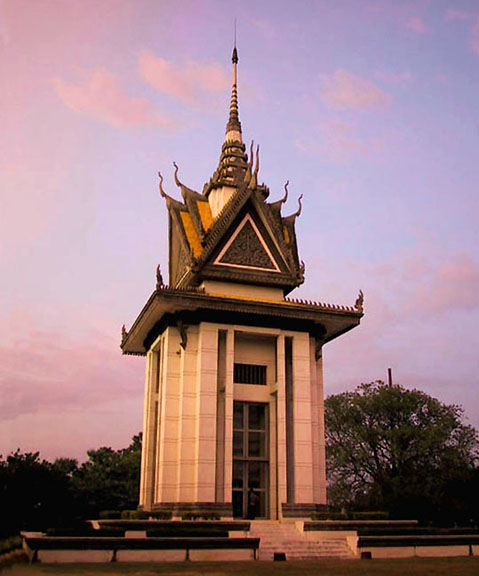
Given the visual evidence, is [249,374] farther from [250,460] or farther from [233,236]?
[233,236]

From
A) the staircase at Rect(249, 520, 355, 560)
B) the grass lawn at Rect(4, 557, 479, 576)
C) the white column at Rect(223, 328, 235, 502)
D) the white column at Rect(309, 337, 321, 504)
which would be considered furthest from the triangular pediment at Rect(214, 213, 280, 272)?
the grass lawn at Rect(4, 557, 479, 576)

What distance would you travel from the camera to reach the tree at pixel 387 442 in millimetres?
49594

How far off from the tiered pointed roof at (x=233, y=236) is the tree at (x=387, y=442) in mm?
21768

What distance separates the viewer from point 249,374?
31.2 m

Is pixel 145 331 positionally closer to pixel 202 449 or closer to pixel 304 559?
pixel 202 449

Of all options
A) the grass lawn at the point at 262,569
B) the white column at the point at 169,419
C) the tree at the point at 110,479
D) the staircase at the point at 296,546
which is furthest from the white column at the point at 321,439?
the tree at the point at 110,479

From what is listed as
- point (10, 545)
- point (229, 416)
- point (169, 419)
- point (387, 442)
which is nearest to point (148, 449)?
point (169, 419)

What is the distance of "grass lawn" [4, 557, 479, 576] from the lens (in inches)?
620

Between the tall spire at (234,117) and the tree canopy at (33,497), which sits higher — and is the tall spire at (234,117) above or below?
above

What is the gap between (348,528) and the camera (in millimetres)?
24531

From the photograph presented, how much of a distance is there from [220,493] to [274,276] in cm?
1056

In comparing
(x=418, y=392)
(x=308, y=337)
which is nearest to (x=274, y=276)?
(x=308, y=337)

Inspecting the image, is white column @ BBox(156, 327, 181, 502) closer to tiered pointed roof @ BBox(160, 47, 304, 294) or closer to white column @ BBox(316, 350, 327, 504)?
tiered pointed roof @ BBox(160, 47, 304, 294)

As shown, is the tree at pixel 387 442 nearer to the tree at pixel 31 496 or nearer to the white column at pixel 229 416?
the white column at pixel 229 416
